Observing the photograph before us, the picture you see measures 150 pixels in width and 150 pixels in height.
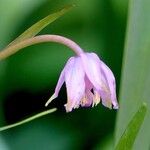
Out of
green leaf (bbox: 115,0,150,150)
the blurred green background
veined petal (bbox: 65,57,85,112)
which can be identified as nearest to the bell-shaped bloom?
veined petal (bbox: 65,57,85,112)

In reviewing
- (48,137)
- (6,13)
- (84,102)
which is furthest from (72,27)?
(84,102)

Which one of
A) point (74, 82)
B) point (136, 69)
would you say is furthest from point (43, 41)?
point (136, 69)

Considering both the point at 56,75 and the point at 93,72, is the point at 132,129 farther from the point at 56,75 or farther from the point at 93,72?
the point at 56,75

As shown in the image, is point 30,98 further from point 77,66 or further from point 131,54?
point 77,66

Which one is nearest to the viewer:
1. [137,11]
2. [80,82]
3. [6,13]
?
→ [80,82]

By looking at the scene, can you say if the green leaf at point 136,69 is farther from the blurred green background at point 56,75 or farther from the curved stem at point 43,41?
the curved stem at point 43,41

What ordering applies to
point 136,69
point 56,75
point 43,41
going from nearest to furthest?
1. point 43,41
2. point 136,69
3. point 56,75

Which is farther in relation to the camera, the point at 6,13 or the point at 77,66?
the point at 6,13

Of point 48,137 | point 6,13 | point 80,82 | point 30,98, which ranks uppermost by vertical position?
point 6,13
